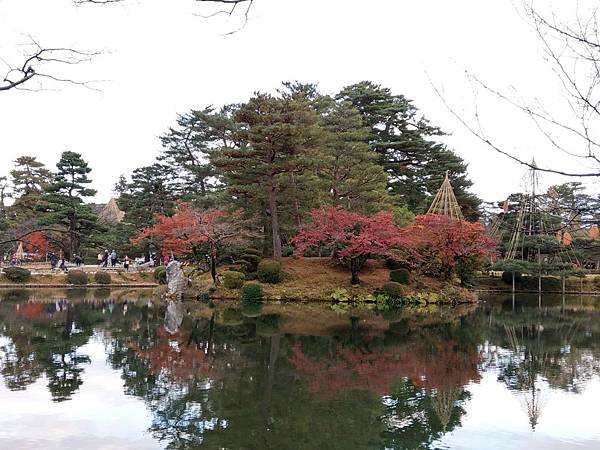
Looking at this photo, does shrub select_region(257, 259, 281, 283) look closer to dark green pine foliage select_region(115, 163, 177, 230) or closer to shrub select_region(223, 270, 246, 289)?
shrub select_region(223, 270, 246, 289)

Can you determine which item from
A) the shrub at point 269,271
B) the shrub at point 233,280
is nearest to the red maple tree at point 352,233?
the shrub at point 269,271

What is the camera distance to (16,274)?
25844mm

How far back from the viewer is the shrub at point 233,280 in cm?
2022

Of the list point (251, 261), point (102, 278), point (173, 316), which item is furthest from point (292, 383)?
point (102, 278)

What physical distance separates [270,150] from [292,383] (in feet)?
43.4

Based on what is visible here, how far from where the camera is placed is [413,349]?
35.6 feet

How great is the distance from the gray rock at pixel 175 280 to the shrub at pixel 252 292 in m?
2.97

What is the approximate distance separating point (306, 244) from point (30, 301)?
10321mm

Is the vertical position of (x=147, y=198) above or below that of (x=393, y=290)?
above

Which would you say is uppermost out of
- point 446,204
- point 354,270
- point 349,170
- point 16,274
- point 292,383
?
point 349,170

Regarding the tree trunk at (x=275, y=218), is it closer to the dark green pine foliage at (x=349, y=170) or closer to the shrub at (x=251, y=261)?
the shrub at (x=251, y=261)

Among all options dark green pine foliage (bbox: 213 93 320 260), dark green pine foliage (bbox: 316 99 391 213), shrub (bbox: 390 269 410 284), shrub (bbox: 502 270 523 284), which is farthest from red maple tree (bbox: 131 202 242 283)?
shrub (bbox: 502 270 523 284)

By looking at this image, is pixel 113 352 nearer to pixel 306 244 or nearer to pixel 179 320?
pixel 179 320

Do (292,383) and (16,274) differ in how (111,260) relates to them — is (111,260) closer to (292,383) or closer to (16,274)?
(16,274)
